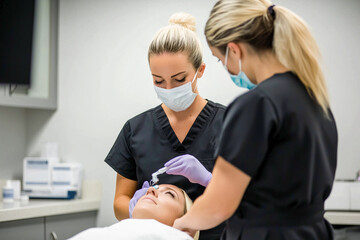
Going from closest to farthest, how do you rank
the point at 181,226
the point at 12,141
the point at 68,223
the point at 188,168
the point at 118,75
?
1. the point at 181,226
2. the point at 188,168
3. the point at 68,223
4. the point at 118,75
5. the point at 12,141

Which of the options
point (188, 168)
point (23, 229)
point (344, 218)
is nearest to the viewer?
point (188, 168)

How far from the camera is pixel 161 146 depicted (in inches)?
71.9

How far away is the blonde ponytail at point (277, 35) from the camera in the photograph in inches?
43.5

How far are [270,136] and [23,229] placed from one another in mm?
1836

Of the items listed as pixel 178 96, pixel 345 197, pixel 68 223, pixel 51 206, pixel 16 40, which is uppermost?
pixel 16 40

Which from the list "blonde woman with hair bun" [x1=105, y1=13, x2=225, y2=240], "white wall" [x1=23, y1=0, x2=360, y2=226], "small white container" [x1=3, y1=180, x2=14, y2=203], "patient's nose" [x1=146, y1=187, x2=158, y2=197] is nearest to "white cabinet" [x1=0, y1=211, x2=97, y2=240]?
"white wall" [x1=23, y1=0, x2=360, y2=226]

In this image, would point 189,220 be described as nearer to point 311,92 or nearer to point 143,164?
point 311,92

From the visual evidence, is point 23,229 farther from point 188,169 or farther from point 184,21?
point 184,21

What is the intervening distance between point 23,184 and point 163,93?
1.56 meters

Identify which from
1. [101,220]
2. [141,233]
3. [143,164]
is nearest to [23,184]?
[101,220]

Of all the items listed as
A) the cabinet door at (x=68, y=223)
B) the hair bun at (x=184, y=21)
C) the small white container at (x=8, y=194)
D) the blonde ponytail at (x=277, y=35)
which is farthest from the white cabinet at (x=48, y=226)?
the blonde ponytail at (x=277, y=35)

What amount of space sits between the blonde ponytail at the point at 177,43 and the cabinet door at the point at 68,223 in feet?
4.44

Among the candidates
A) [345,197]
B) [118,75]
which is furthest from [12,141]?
[345,197]

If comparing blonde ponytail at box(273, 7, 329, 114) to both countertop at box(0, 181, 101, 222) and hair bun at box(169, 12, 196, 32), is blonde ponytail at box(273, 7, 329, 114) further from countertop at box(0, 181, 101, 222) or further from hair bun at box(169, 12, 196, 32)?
countertop at box(0, 181, 101, 222)
